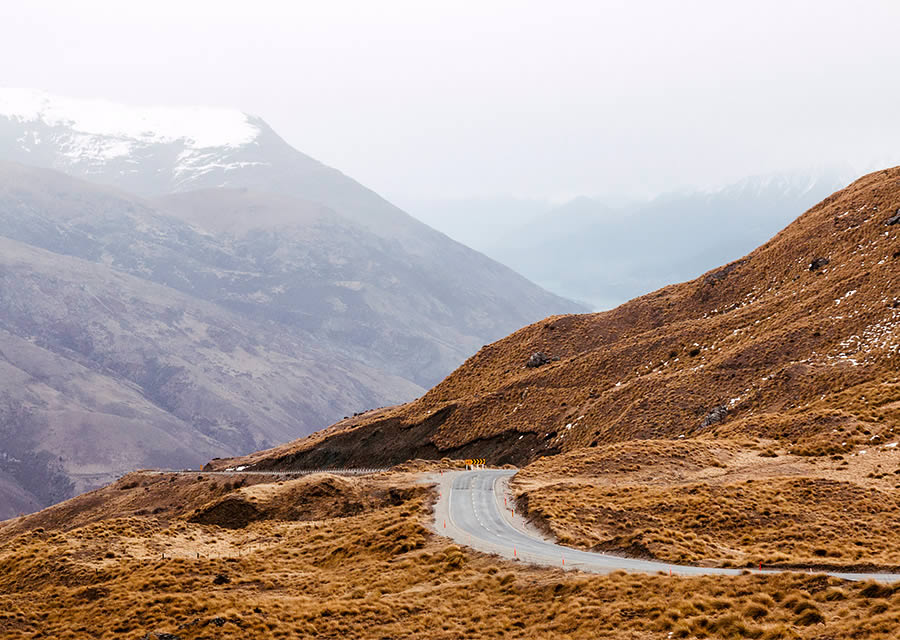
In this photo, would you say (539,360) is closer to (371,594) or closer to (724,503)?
(724,503)

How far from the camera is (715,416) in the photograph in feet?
247

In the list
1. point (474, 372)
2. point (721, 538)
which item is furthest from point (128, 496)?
point (721, 538)

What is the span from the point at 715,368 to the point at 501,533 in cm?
4392

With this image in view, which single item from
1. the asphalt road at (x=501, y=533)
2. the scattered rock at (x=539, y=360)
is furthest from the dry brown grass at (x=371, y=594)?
the scattered rock at (x=539, y=360)

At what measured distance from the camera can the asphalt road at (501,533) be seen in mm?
36812

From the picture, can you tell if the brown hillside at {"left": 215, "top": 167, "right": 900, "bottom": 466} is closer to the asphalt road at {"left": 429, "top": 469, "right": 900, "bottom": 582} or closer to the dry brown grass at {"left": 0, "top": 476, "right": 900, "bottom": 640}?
the asphalt road at {"left": 429, "top": 469, "right": 900, "bottom": 582}

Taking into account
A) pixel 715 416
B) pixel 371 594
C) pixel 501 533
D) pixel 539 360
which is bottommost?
pixel 371 594

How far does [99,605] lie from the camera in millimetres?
40344

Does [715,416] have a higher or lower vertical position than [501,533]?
higher

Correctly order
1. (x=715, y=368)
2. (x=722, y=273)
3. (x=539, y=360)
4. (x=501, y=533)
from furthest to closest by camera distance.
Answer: (x=722, y=273)
(x=539, y=360)
(x=715, y=368)
(x=501, y=533)

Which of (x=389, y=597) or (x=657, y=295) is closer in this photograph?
(x=389, y=597)

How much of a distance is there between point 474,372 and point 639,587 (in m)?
82.4

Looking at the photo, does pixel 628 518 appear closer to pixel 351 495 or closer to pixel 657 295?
pixel 351 495

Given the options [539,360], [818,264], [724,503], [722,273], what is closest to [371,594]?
[724,503]
